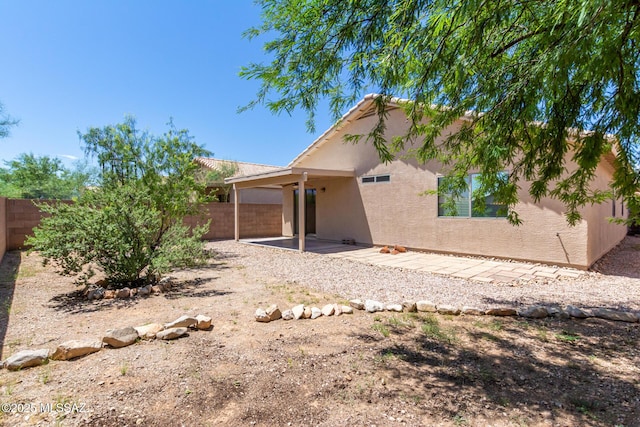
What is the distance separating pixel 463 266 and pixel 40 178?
102 feet

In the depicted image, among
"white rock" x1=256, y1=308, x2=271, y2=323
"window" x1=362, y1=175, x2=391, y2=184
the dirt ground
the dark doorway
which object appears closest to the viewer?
the dirt ground

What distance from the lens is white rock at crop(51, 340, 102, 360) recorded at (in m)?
2.94

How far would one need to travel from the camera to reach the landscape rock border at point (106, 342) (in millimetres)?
2799

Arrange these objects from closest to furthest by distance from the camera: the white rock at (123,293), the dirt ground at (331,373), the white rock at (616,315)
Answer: the dirt ground at (331,373) → the white rock at (616,315) → the white rock at (123,293)

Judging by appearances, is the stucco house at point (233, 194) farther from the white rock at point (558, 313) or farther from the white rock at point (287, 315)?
the white rock at point (558, 313)

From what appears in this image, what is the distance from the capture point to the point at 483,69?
11.2 feet

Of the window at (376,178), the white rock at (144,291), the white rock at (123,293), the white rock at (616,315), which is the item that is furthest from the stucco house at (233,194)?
the white rock at (616,315)

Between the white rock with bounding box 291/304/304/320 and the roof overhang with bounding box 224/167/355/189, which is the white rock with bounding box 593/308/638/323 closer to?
the white rock with bounding box 291/304/304/320

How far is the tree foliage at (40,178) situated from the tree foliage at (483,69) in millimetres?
25022

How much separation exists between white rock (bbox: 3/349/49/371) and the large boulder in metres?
0.49

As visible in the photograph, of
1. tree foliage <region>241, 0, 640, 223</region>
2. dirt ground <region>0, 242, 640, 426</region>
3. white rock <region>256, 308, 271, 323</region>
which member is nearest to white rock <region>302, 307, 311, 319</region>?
dirt ground <region>0, 242, 640, 426</region>

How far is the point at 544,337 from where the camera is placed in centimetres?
361

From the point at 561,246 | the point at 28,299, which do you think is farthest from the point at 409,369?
the point at 561,246

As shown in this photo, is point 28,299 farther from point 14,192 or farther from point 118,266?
point 14,192
